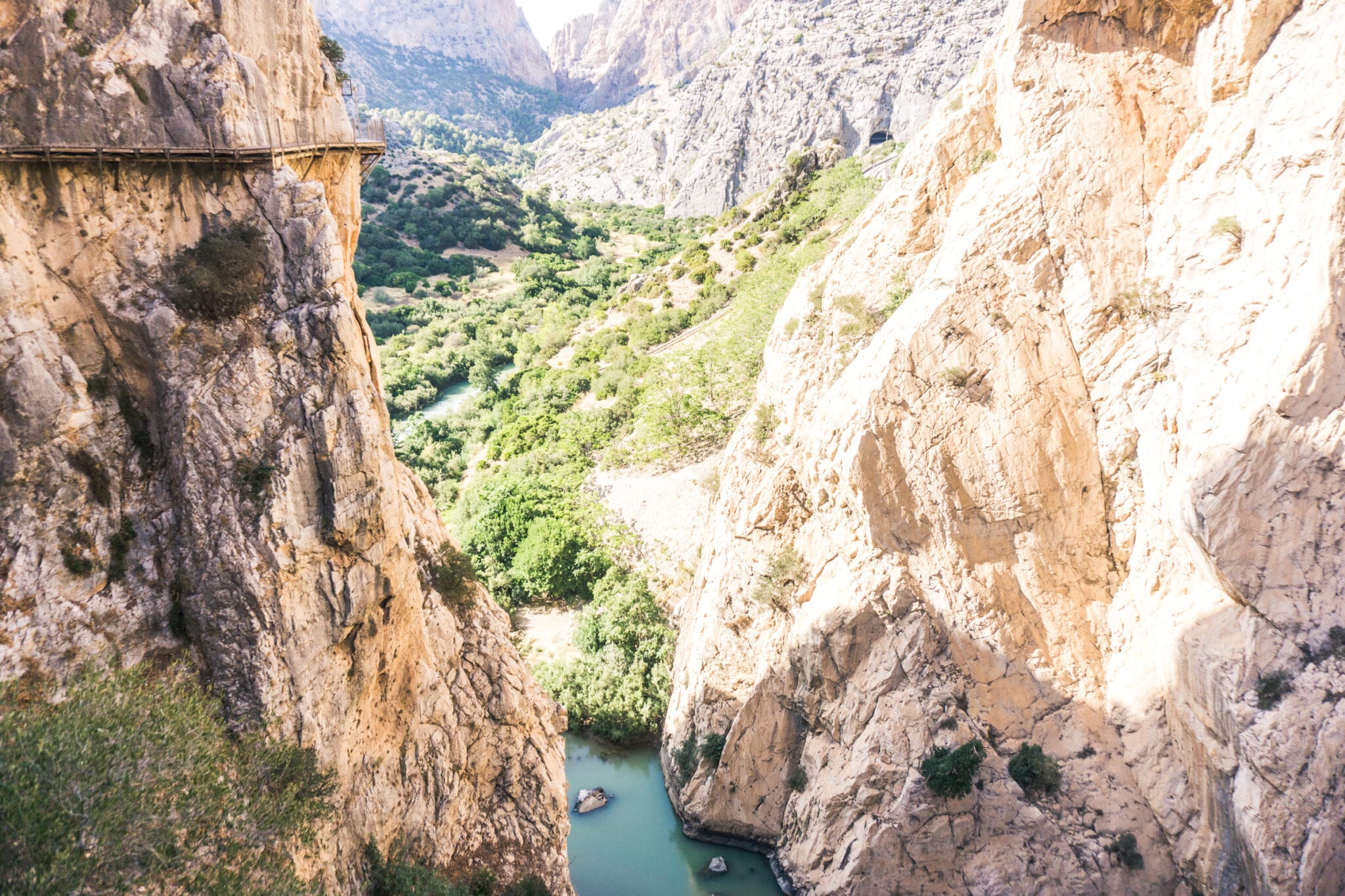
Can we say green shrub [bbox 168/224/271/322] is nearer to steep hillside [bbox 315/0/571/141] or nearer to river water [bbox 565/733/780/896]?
river water [bbox 565/733/780/896]

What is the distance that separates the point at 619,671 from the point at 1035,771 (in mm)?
15872

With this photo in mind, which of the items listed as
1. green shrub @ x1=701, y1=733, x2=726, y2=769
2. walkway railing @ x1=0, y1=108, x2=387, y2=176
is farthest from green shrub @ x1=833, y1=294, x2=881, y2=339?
walkway railing @ x1=0, y1=108, x2=387, y2=176

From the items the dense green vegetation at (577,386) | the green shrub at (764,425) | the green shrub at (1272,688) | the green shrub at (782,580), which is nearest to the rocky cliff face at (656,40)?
the dense green vegetation at (577,386)

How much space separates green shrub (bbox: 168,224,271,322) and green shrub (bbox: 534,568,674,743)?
789 inches

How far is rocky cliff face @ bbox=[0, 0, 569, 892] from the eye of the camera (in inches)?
418

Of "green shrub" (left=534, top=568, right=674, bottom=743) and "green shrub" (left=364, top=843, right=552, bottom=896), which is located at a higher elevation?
"green shrub" (left=364, top=843, right=552, bottom=896)

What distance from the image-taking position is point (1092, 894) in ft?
54.7

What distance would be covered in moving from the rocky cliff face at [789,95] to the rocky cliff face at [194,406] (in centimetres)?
A: 7531

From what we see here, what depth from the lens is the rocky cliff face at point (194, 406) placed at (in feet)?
34.8

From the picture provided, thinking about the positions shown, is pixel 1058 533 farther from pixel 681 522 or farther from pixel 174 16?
pixel 174 16

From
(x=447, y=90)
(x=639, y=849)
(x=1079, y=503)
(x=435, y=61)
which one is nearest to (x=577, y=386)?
(x=639, y=849)

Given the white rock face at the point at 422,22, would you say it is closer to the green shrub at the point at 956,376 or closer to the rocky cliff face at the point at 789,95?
the rocky cliff face at the point at 789,95

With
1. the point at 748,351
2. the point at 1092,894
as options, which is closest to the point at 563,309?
the point at 748,351

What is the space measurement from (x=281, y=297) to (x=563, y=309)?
5544 cm
